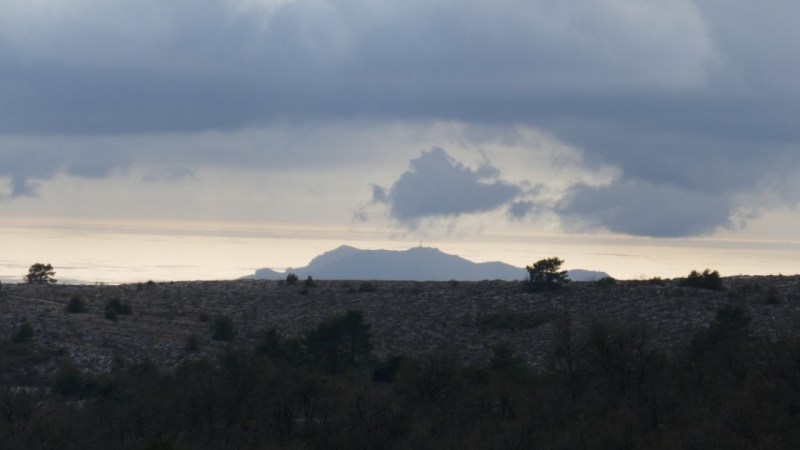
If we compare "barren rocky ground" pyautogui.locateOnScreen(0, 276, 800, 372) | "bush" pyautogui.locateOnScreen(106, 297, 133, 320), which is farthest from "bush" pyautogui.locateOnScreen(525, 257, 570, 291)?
"bush" pyautogui.locateOnScreen(106, 297, 133, 320)

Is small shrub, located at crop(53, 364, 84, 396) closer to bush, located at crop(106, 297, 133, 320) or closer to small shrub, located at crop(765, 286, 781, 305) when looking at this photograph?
bush, located at crop(106, 297, 133, 320)

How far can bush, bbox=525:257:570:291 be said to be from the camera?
91.9m

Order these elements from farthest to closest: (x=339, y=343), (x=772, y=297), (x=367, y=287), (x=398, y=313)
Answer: (x=367, y=287) → (x=398, y=313) → (x=772, y=297) → (x=339, y=343)

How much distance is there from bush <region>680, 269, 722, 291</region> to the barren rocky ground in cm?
93

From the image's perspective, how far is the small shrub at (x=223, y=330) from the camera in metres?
82.0

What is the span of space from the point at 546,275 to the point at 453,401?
2912 centimetres

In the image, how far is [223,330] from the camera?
270ft

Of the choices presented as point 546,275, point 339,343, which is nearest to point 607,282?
point 546,275

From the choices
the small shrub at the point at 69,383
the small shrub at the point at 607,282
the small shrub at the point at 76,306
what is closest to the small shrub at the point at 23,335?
the small shrub at the point at 76,306

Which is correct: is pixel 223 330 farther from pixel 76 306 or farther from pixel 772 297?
pixel 772 297

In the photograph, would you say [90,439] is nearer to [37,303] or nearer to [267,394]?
[267,394]

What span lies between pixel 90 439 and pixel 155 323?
2645 cm

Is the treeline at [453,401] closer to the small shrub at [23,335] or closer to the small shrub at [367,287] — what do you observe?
the small shrub at [23,335]

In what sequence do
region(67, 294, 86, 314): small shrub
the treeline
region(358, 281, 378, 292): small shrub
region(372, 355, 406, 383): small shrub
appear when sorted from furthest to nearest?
region(358, 281, 378, 292): small shrub → region(67, 294, 86, 314): small shrub → region(372, 355, 406, 383): small shrub → the treeline
